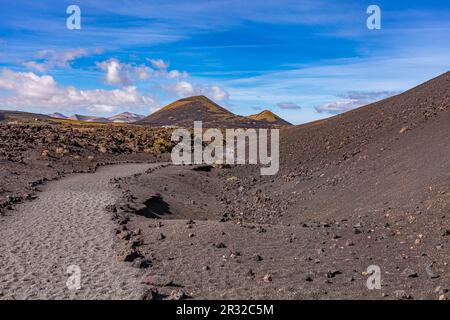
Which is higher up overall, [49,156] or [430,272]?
[49,156]

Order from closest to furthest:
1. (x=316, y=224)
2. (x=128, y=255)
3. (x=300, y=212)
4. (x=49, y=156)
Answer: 1. (x=128, y=255)
2. (x=316, y=224)
3. (x=300, y=212)
4. (x=49, y=156)

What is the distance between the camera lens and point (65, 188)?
63.5 ft

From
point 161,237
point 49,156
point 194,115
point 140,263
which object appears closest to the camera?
point 140,263

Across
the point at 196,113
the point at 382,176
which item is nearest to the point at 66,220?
the point at 382,176

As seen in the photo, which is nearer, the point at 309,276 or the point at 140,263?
the point at 309,276

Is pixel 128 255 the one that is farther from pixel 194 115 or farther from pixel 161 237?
pixel 194 115

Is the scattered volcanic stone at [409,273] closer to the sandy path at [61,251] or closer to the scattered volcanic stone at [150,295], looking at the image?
the scattered volcanic stone at [150,295]

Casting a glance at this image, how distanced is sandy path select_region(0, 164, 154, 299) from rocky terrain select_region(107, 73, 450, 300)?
625mm

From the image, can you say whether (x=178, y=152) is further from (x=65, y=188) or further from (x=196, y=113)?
(x=196, y=113)

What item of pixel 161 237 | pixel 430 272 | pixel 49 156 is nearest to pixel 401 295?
pixel 430 272

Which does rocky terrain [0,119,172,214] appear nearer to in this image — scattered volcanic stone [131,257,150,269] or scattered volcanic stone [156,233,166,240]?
scattered volcanic stone [156,233,166,240]

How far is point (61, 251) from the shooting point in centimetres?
1034

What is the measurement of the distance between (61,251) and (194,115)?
124 m

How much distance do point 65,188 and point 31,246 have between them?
9.01m
